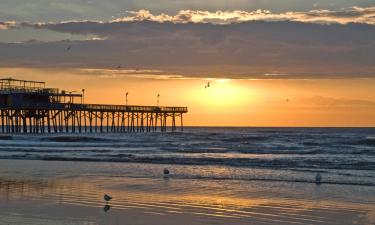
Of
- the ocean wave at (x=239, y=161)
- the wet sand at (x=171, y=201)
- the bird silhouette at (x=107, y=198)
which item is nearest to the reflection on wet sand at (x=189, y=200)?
the wet sand at (x=171, y=201)

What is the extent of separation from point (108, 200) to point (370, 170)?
14332 mm

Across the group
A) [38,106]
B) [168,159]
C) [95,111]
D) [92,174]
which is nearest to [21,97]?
[38,106]

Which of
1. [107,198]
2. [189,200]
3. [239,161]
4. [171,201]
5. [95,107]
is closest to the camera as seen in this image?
[107,198]

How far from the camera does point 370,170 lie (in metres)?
25.5

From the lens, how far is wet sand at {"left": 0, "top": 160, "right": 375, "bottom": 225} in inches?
517

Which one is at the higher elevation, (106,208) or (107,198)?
(107,198)

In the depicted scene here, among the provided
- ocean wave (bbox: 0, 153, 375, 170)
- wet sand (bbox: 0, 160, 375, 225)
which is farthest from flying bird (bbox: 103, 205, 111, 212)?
ocean wave (bbox: 0, 153, 375, 170)

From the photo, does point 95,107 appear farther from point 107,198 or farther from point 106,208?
point 106,208

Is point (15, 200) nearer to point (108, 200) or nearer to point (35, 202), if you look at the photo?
point (35, 202)

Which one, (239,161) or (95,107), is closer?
(239,161)

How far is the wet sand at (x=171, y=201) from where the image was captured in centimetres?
1313

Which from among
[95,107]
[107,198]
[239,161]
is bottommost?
[239,161]

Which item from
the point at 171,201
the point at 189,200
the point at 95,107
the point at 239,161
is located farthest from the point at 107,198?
the point at 95,107

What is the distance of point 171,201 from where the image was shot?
1555 cm
